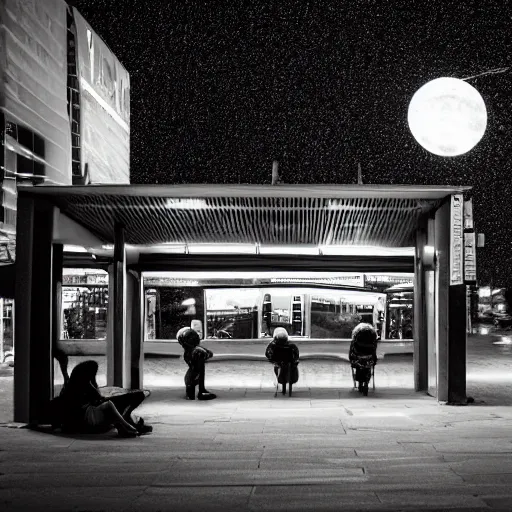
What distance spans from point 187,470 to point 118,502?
146 centimetres

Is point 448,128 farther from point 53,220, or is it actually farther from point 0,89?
point 0,89

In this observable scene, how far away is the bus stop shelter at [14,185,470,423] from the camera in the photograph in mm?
11336

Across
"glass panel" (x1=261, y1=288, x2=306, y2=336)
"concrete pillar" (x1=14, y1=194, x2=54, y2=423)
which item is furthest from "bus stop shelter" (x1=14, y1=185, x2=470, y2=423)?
"glass panel" (x1=261, y1=288, x2=306, y2=336)

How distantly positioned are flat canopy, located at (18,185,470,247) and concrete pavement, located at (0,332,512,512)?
3143 mm

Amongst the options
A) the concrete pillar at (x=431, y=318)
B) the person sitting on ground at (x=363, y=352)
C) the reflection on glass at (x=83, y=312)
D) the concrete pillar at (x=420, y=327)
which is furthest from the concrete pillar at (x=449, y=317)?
the reflection on glass at (x=83, y=312)

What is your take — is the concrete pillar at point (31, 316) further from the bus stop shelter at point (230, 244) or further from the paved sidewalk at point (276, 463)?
the paved sidewalk at point (276, 463)

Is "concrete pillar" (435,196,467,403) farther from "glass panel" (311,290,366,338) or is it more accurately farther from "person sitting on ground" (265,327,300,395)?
"glass panel" (311,290,366,338)

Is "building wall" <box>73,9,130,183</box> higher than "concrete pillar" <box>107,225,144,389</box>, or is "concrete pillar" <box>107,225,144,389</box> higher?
"building wall" <box>73,9,130,183</box>

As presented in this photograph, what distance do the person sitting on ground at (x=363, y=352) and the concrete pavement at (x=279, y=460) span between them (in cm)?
107

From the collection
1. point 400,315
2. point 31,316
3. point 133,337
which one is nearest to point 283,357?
point 133,337

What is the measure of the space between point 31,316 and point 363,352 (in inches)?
267

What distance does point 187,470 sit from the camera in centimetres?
743

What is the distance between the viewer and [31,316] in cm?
1128

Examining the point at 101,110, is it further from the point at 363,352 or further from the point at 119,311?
the point at 363,352
